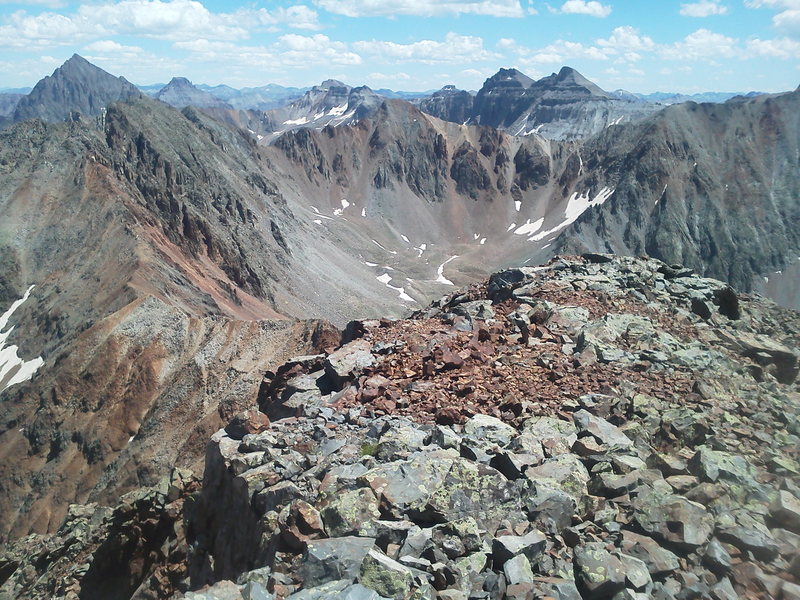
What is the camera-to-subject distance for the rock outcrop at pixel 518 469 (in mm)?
9227

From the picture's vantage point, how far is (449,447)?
12938 millimetres

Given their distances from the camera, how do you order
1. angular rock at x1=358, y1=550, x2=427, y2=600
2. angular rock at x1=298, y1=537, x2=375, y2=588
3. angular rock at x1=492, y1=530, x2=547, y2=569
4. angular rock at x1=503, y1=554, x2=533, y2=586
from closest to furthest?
angular rock at x1=358, y1=550, x2=427, y2=600, angular rock at x1=503, y1=554, x2=533, y2=586, angular rock at x1=298, y1=537, x2=375, y2=588, angular rock at x1=492, y1=530, x2=547, y2=569

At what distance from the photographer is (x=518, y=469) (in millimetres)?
11688

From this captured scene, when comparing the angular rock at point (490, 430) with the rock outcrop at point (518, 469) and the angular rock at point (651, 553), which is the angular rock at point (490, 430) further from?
the angular rock at point (651, 553)

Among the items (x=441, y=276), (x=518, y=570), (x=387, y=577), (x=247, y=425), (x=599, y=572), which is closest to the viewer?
(x=387, y=577)

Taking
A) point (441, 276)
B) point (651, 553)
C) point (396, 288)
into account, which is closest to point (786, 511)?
point (651, 553)

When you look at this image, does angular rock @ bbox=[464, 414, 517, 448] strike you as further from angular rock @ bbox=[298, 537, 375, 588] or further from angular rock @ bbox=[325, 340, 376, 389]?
angular rock @ bbox=[325, 340, 376, 389]

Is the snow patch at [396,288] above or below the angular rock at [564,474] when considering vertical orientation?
below

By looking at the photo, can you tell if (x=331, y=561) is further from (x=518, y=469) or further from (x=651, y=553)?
(x=651, y=553)

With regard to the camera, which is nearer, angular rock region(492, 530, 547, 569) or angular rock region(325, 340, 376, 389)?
angular rock region(492, 530, 547, 569)

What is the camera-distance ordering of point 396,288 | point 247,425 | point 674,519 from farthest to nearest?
point 396,288 → point 247,425 → point 674,519

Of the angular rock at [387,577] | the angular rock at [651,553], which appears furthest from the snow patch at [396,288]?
the angular rock at [387,577]

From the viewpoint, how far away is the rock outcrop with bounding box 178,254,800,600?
9.23 meters

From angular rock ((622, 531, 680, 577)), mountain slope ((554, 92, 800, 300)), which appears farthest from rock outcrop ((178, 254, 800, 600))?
mountain slope ((554, 92, 800, 300))
